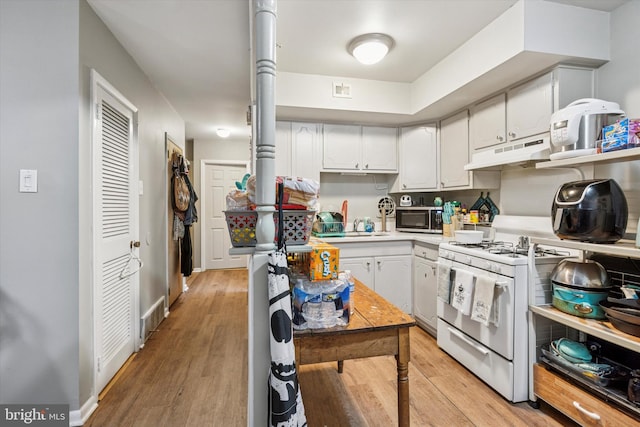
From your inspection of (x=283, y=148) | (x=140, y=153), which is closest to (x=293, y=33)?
(x=283, y=148)

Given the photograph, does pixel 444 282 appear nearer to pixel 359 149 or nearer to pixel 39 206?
pixel 359 149

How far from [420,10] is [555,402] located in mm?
2530

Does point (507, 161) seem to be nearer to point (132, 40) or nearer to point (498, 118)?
point (498, 118)

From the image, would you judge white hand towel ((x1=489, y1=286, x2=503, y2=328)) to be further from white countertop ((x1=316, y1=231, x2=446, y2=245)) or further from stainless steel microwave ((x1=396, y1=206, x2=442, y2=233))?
stainless steel microwave ((x1=396, y1=206, x2=442, y2=233))

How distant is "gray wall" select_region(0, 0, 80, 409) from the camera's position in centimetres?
173

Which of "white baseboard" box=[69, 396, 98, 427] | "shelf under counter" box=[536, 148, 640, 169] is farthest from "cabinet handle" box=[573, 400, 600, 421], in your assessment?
"white baseboard" box=[69, 396, 98, 427]

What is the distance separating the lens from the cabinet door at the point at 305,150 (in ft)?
11.3

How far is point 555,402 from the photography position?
1.82 metres

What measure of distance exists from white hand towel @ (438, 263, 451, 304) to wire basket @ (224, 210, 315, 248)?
1735 millimetres

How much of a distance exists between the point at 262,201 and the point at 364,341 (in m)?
0.68

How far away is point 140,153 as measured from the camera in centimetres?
284

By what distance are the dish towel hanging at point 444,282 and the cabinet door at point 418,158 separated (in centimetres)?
118

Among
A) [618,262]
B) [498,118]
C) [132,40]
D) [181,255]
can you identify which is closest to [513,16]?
[498,118]

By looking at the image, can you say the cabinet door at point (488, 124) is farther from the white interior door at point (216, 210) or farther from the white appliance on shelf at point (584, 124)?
the white interior door at point (216, 210)
